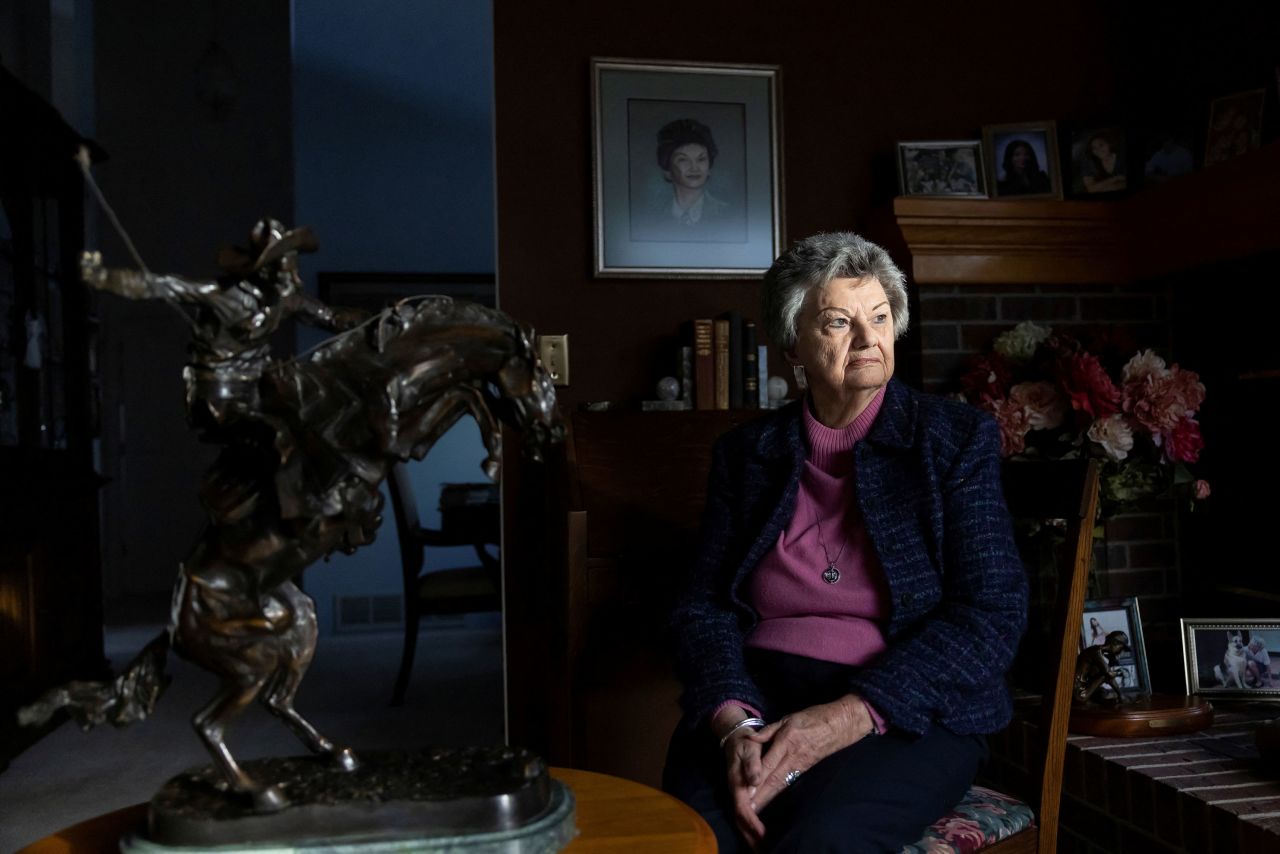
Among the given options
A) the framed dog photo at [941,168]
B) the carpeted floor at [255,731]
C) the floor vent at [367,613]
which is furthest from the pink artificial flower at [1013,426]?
the floor vent at [367,613]

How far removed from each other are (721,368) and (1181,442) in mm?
1052

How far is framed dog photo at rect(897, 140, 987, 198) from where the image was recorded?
294 centimetres

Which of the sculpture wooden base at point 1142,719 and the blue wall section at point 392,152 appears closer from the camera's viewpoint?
the sculpture wooden base at point 1142,719

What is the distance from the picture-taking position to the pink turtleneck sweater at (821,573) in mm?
1713

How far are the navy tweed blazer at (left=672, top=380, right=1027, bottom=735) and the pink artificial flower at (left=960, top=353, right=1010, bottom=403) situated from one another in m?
0.87

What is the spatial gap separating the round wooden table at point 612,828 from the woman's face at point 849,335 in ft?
2.53

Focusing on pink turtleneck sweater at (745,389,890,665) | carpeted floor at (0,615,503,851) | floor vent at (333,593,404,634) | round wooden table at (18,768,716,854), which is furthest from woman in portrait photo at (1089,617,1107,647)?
floor vent at (333,593,404,634)

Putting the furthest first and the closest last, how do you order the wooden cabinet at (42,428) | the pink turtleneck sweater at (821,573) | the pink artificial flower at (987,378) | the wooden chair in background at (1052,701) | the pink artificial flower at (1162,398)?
the wooden cabinet at (42,428) → the pink artificial flower at (987,378) → the pink artificial flower at (1162,398) → the pink turtleneck sweater at (821,573) → the wooden chair in background at (1052,701)

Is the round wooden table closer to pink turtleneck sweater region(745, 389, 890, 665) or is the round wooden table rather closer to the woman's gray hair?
pink turtleneck sweater region(745, 389, 890, 665)

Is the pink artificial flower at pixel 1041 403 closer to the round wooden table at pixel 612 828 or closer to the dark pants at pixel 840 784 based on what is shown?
the dark pants at pixel 840 784

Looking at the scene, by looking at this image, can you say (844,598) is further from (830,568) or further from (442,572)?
(442,572)

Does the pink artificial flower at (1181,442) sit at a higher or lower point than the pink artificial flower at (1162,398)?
lower

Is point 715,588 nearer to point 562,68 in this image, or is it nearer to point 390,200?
point 562,68

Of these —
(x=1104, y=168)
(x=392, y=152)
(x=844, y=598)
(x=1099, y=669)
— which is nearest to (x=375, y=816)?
(x=844, y=598)
